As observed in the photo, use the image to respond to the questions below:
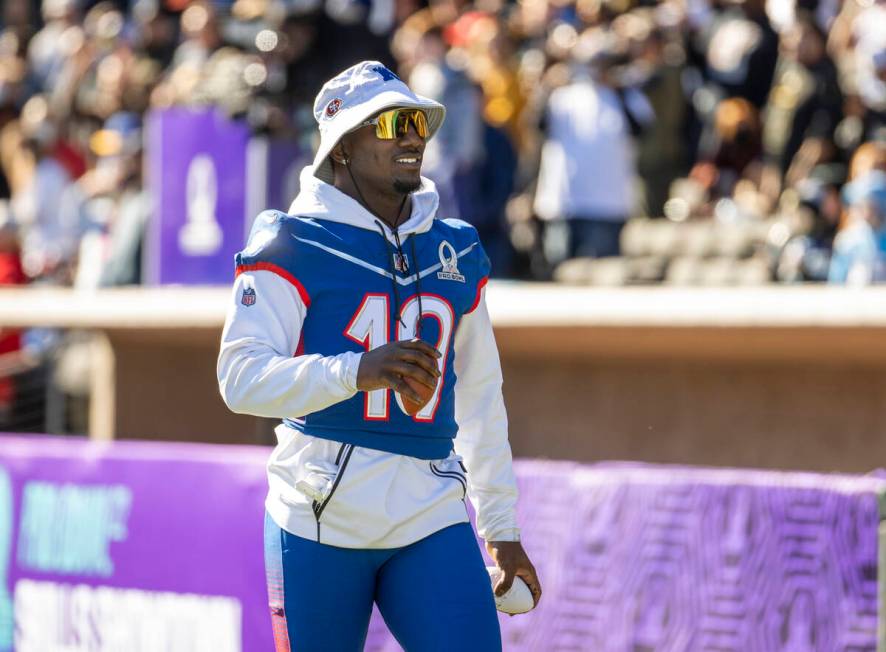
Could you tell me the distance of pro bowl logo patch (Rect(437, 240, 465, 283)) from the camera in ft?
13.4

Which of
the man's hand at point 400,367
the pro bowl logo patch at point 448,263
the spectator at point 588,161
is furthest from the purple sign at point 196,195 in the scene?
the man's hand at point 400,367

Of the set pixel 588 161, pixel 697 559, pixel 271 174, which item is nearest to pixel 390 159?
pixel 697 559

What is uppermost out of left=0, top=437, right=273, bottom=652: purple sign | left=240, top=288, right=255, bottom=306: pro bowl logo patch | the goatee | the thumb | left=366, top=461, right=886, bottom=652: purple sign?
the goatee

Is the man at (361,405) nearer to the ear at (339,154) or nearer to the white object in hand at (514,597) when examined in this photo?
the ear at (339,154)

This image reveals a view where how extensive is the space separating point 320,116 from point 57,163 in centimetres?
967

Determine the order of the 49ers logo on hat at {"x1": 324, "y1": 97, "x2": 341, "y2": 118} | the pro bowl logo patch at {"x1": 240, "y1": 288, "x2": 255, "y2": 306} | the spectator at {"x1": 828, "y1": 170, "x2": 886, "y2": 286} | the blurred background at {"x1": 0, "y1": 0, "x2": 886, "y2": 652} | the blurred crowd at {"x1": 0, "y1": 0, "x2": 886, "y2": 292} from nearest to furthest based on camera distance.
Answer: the pro bowl logo patch at {"x1": 240, "y1": 288, "x2": 255, "y2": 306} < the 49ers logo on hat at {"x1": 324, "y1": 97, "x2": 341, "y2": 118} < the blurred background at {"x1": 0, "y1": 0, "x2": 886, "y2": 652} < the spectator at {"x1": 828, "y1": 170, "x2": 886, "y2": 286} < the blurred crowd at {"x1": 0, "y1": 0, "x2": 886, "y2": 292}

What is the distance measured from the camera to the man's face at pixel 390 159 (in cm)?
404

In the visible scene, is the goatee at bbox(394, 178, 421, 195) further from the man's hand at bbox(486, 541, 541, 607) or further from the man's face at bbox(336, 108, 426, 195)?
the man's hand at bbox(486, 541, 541, 607)

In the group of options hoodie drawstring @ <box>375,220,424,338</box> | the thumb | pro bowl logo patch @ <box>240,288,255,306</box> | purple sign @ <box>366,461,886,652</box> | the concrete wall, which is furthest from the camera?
the concrete wall

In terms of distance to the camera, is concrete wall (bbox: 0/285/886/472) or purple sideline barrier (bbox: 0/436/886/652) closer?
purple sideline barrier (bbox: 0/436/886/652)

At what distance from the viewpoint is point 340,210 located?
158 inches

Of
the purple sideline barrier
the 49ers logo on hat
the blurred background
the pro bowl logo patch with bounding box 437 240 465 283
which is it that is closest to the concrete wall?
the blurred background

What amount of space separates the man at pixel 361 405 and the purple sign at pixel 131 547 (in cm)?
276

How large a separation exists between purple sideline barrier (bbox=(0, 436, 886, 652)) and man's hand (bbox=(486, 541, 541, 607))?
5.20 feet
